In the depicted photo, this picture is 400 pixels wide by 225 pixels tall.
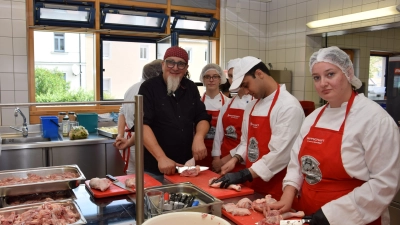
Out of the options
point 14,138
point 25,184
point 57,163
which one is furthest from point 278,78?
point 25,184

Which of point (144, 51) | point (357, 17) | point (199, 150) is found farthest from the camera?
point (144, 51)

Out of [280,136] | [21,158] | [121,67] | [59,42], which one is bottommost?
[21,158]

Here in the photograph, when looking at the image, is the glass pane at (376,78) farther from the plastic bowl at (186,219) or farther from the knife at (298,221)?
the plastic bowl at (186,219)

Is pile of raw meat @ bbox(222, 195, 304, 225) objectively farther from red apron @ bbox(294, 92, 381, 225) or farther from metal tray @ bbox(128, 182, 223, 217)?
red apron @ bbox(294, 92, 381, 225)

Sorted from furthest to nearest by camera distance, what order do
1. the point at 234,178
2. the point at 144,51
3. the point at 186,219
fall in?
1. the point at 144,51
2. the point at 234,178
3. the point at 186,219

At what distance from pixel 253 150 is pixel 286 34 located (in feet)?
11.9

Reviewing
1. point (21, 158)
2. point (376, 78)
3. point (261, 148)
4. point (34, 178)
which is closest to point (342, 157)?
point (261, 148)

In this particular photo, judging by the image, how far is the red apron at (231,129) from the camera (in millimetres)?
2975

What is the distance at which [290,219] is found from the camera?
1592 mm

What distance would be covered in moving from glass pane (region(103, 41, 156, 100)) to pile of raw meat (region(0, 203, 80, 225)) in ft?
12.1

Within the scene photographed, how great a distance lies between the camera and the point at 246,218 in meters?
1.56

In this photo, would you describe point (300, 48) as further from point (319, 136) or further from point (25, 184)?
point (25, 184)

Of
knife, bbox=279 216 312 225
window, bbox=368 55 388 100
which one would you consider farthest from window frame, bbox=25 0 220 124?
knife, bbox=279 216 312 225

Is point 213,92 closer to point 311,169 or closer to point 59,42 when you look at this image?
point 311,169
